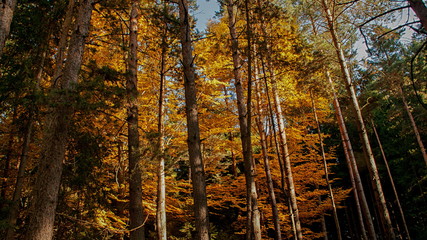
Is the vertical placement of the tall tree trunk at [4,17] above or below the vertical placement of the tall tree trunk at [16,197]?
above

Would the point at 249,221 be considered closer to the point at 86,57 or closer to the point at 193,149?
the point at 193,149

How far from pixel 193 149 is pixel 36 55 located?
5.05 meters

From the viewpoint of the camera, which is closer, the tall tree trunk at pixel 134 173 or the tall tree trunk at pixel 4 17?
the tall tree trunk at pixel 4 17

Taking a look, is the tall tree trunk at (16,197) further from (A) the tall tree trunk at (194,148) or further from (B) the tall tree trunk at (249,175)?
(B) the tall tree trunk at (249,175)

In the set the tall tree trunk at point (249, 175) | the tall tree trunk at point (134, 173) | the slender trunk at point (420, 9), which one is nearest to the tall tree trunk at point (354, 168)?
the tall tree trunk at point (249, 175)

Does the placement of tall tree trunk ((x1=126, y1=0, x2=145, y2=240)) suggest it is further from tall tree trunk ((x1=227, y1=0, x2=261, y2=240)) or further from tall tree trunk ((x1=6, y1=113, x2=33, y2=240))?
tall tree trunk ((x1=6, y1=113, x2=33, y2=240))

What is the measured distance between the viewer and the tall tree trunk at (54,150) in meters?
3.47

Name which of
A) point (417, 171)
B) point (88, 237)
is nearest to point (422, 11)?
point (88, 237)

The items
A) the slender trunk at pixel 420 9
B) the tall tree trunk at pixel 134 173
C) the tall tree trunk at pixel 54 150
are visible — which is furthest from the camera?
the tall tree trunk at pixel 134 173

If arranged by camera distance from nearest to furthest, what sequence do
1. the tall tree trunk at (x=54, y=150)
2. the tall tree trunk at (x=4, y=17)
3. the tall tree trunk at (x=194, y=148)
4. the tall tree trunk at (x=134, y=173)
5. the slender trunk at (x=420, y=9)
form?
the slender trunk at (x=420, y=9)
the tall tree trunk at (x=4, y=17)
the tall tree trunk at (x=54, y=150)
the tall tree trunk at (x=194, y=148)
the tall tree trunk at (x=134, y=173)

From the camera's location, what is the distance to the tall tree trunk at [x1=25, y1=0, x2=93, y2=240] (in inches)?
137

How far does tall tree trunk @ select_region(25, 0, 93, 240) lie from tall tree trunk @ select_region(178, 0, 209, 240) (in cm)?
186

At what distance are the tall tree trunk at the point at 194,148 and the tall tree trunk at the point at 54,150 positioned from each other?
1861mm

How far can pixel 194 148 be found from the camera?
4.19 metres
